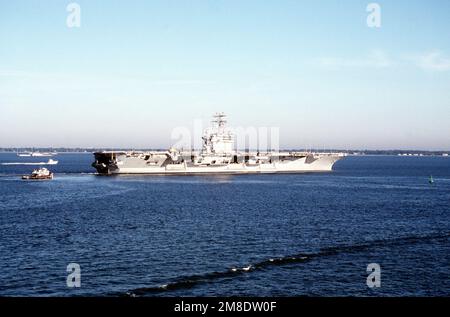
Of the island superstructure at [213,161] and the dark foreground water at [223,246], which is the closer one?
the dark foreground water at [223,246]

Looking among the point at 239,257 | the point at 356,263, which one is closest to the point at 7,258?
the point at 239,257

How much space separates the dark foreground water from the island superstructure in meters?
44.0

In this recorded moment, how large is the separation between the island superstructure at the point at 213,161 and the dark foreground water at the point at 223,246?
144 feet

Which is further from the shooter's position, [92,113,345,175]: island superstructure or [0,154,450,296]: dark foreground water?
[92,113,345,175]: island superstructure

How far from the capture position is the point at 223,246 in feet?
95.9

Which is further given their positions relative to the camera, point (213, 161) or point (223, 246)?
point (213, 161)

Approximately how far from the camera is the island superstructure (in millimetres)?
98250

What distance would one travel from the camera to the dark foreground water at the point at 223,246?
2159 cm

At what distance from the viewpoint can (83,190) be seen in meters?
65.9

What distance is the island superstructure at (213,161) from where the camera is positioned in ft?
322

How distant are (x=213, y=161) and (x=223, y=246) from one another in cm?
7889
